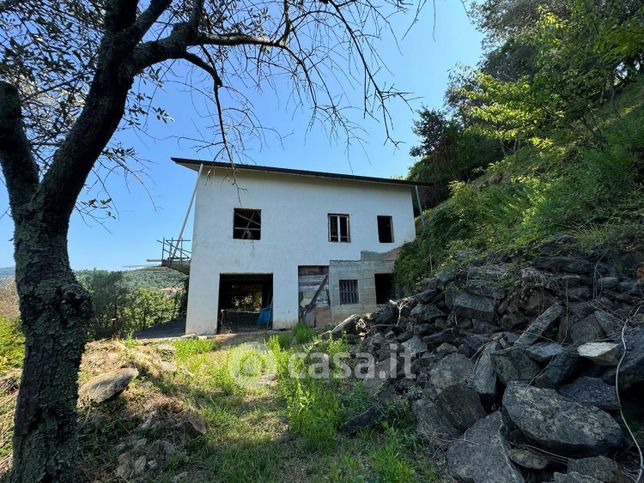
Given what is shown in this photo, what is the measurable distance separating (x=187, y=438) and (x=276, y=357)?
6.87 ft

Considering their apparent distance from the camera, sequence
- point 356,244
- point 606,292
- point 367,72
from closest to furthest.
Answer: point 367,72
point 606,292
point 356,244

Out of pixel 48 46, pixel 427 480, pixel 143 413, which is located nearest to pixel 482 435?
pixel 427 480

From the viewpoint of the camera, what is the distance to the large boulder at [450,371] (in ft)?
8.16

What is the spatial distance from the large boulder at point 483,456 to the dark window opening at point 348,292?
702 cm

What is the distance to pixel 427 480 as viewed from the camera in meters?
1.75

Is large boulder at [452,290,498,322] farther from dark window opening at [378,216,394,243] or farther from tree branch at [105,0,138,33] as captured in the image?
dark window opening at [378,216,394,243]

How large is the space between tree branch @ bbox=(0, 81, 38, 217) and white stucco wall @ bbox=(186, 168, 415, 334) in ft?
23.7

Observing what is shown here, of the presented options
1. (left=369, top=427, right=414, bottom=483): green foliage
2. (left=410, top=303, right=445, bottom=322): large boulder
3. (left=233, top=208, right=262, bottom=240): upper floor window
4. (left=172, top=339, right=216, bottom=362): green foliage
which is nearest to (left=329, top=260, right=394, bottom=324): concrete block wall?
(left=233, top=208, right=262, bottom=240): upper floor window

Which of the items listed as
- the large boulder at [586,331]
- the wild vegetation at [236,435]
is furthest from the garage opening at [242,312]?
the large boulder at [586,331]

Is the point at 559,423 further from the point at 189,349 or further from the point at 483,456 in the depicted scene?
the point at 189,349

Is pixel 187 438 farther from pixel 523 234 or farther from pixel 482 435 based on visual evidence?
pixel 523 234

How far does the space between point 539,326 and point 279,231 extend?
337 inches

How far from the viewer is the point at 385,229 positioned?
12125 mm

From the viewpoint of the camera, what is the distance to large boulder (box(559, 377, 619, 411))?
1.62m
